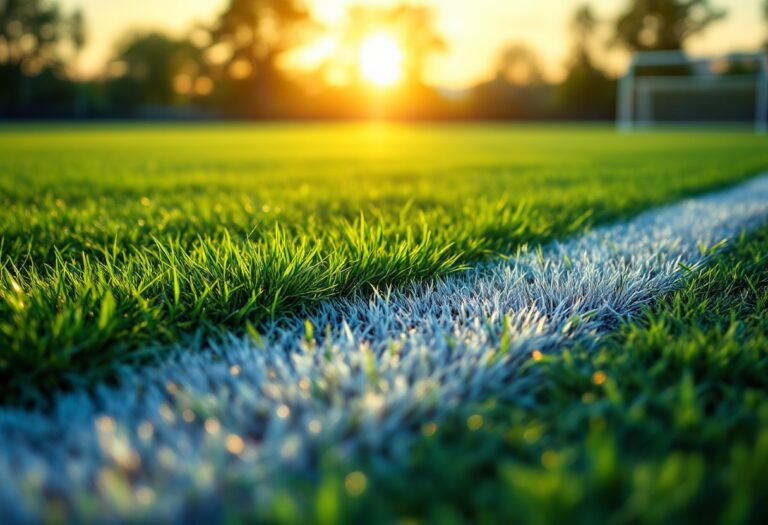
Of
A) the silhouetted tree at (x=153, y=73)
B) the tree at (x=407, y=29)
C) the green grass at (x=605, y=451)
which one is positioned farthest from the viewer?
the tree at (x=407, y=29)

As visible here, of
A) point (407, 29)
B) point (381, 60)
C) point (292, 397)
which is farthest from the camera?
point (407, 29)

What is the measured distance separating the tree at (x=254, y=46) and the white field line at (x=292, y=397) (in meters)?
46.3

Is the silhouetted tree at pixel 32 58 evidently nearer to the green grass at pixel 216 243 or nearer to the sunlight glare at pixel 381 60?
the sunlight glare at pixel 381 60

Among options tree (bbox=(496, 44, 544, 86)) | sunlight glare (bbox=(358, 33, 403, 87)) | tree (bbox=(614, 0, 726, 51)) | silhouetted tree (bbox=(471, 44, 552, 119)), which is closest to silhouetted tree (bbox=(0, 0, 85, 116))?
sunlight glare (bbox=(358, 33, 403, 87))

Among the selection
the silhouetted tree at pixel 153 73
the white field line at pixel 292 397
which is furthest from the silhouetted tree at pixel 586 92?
the white field line at pixel 292 397

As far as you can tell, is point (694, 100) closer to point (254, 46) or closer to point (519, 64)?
point (519, 64)

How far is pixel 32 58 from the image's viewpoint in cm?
4544

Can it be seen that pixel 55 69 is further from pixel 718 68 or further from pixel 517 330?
pixel 517 330

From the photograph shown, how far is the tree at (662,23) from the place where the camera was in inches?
1629

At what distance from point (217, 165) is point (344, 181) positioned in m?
2.79

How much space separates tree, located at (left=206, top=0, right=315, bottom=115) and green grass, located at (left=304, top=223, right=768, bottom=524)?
46.8 metres

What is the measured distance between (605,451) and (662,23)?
4945 cm

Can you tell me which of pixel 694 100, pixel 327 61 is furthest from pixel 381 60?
pixel 694 100

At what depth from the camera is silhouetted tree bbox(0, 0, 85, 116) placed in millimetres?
43531
